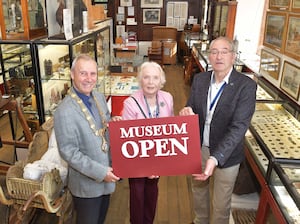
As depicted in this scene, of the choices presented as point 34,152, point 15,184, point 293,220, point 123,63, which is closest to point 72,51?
point 34,152

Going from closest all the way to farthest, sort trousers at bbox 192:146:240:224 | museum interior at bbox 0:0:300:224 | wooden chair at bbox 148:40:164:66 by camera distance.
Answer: museum interior at bbox 0:0:300:224
trousers at bbox 192:146:240:224
wooden chair at bbox 148:40:164:66

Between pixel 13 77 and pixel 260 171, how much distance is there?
9.79ft

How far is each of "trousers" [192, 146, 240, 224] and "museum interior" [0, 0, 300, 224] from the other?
218 millimetres

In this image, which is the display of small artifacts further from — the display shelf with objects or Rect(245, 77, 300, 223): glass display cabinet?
Rect(245, 77, 300, 223): glass display cabinet

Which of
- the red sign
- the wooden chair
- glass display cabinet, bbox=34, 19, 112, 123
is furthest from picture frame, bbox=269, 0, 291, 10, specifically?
the wooden chair

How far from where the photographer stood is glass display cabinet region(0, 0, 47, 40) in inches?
121

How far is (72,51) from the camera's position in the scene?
304cm

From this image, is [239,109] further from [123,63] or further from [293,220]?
[123,63]

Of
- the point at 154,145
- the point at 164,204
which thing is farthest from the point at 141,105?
the point at 164,204

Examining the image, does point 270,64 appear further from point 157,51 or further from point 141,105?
point 157,51

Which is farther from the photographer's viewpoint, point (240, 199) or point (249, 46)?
point (249, 46)

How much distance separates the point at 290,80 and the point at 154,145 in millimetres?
1871

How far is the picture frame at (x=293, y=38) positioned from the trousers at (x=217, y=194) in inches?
53.7

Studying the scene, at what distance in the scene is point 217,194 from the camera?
238 centimetres
